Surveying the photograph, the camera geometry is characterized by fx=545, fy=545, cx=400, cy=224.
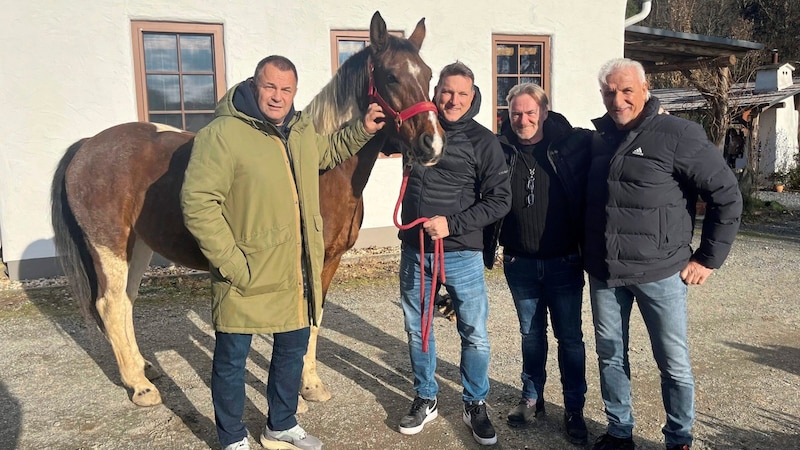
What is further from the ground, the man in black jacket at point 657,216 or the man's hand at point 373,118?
the man's hand at point 373,118

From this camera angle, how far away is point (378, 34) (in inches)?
112

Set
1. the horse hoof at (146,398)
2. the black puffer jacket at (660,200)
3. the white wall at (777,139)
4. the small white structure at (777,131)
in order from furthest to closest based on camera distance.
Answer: the white wall at (777,139) → the small white structure at (777,131) → the horse hoof at (146,398) → the black puffer jacket at (660,200)

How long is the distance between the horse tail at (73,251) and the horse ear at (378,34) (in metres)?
2.22

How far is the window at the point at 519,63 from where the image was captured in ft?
25.5

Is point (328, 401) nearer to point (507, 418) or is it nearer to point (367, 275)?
point (507, 418)

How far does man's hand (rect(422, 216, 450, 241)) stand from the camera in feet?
8.40

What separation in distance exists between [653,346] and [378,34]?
202 centimetres

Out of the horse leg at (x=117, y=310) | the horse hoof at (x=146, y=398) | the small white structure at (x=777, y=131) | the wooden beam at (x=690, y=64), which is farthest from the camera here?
the small white structure at (x=777, y=131)

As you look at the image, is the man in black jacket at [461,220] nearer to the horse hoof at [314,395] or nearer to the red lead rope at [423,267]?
the red lead rope at [423,267]

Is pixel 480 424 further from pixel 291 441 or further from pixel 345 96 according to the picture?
pixel 345 96

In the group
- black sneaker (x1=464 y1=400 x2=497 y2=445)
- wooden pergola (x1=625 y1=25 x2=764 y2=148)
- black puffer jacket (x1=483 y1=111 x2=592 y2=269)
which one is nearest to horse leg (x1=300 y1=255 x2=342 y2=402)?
black sneaker (x1=464 y1=400 x2=497 y2=445)

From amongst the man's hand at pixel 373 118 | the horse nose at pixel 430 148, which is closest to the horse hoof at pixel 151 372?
the man's hand at pixel 373 118

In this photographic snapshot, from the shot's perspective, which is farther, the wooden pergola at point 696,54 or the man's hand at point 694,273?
the wooden pergola at point 696,54

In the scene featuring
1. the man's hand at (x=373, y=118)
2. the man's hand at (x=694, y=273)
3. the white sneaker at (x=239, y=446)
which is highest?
the man's hand at (x=373, y=118)
